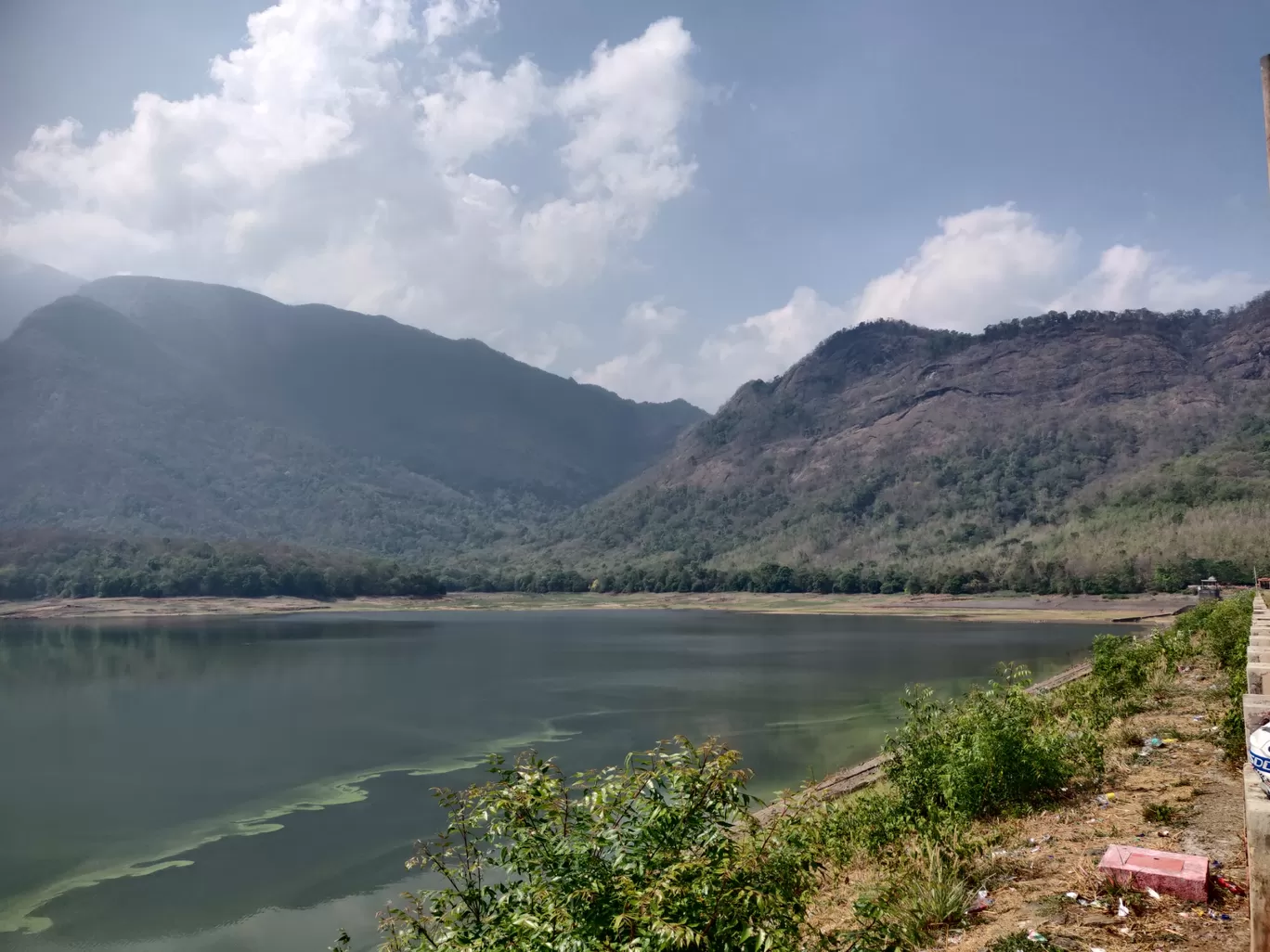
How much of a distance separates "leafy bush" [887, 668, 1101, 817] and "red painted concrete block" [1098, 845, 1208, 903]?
2.65 metres

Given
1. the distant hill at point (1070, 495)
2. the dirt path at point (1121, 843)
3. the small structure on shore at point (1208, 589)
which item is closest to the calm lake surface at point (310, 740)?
the dirt path at point (1121, 843)

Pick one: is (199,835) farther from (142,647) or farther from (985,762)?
(142,647)

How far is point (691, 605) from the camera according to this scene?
115m

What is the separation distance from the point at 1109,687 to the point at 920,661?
32640 millimetres

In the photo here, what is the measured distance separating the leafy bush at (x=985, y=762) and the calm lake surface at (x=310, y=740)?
8.31 metres

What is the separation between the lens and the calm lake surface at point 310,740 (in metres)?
14.2

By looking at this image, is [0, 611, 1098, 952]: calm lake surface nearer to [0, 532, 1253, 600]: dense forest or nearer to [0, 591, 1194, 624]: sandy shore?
[0, 591, 1194, 624]: sandy shore

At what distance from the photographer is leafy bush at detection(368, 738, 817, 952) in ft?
12.0

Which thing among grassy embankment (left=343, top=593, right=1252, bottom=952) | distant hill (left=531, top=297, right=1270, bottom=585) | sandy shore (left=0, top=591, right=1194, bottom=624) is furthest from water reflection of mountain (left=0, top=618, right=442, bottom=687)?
distant hill (left=531, top=297, right=1270, bottom=585)

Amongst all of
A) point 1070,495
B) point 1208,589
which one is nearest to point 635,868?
point 1208,589

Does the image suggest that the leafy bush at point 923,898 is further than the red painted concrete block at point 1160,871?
Yes

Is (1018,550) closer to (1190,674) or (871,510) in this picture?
(871,510)

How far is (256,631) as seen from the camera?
2872 inches

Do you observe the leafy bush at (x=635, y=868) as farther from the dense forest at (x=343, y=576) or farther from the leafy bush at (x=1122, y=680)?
the dense forest at (x=343, y=576)
